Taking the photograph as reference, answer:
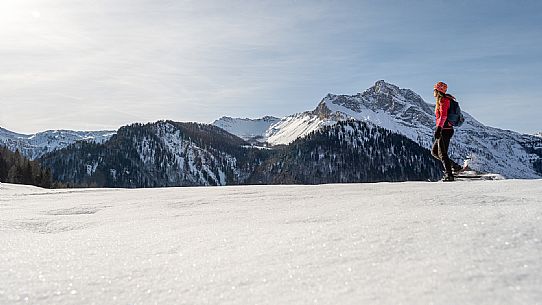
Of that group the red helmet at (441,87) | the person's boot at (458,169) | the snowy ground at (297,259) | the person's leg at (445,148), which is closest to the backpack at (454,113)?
the red helmet at (441,87)

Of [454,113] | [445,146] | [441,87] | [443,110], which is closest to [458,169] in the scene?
[445,146]

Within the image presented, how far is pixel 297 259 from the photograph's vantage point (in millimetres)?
2248

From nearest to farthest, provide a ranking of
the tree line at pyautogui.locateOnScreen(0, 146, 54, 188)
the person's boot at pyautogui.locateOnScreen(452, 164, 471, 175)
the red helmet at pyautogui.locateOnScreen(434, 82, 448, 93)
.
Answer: the red helmet at pyautogui.locateOnScreen(434, 82, 448, 93) → the person's boot at pyautogui.locateOnScreen(452, 164, 471, 175) → the tree line at pyautogui.locateOnScreen(0, 146, 54, 188)

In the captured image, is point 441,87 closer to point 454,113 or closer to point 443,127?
point 454,113

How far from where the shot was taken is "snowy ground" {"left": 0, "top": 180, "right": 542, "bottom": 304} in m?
1.76

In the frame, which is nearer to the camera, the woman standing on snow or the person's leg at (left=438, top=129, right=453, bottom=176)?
the woman standing on snow

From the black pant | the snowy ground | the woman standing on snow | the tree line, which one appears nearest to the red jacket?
the woman standing on snow

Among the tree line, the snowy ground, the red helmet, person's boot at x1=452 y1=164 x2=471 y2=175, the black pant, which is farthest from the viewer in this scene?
the tree line

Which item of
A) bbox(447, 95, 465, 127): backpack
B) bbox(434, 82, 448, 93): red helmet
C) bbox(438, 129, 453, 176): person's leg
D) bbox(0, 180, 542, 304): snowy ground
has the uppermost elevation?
bbox(434, 82, 448, 93): red helmet

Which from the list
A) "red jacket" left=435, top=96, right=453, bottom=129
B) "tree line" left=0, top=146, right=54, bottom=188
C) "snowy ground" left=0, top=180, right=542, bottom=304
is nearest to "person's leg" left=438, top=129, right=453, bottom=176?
"red jacket" left=435, top=96, right=453, bottom=129

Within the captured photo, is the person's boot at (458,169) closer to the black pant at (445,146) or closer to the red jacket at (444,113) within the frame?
the black pant at (445,146)

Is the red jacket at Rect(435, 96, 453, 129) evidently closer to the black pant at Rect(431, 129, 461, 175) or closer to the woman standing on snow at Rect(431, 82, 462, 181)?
the woman standing on snow at Rect(431, 82, 462, 181)

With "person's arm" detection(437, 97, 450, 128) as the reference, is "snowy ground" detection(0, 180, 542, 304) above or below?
below

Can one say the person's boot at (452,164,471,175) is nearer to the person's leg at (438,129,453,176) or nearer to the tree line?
the person's leg at (438,129,453,176)
